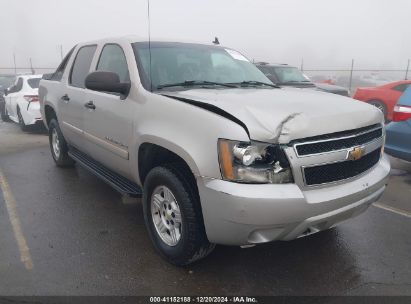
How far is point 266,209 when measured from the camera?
2.36 metres

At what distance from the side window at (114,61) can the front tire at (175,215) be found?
116 cm

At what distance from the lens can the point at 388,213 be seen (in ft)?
14.1

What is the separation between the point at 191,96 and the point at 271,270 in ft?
5.05

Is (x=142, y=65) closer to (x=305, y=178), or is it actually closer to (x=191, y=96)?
(x=191, y=96)

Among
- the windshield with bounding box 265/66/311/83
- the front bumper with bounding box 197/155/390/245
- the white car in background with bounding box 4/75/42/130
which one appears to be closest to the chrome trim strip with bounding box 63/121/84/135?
the front bumper with bounding box 197/155/390/245

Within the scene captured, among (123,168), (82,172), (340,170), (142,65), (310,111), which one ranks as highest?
(142,65)

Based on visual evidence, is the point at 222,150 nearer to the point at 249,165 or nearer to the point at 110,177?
the point at 249,165

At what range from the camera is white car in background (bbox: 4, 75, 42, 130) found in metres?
9.04

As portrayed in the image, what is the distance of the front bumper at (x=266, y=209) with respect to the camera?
2371mm

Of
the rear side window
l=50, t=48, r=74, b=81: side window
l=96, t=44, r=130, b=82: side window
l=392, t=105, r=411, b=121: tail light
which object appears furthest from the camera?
the rear side window

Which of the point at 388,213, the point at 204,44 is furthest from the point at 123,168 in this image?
the point at 388,213

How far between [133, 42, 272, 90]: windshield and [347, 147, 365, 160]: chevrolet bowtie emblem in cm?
151

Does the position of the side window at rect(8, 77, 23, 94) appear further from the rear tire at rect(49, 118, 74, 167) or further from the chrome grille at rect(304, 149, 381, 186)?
the chrome grille at rect(304, 149, 381, 186)

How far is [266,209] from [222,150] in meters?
0.47
